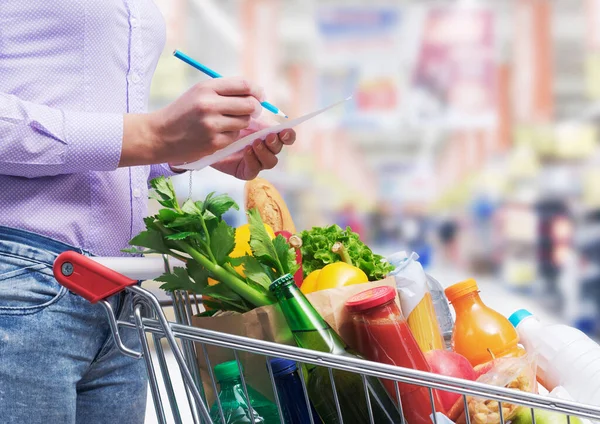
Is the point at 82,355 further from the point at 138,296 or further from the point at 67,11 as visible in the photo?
the point at 67,11

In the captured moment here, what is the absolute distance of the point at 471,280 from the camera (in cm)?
111

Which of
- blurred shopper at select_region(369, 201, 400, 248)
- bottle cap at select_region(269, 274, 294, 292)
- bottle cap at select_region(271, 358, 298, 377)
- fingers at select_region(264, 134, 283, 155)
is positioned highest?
fingers at select_region(264, 134, 283, 155)

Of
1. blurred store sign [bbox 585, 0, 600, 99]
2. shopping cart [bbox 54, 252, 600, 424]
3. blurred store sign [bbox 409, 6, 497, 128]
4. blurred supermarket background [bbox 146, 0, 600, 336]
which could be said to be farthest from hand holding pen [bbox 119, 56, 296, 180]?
blurred store sign [bbox 409, 6, 497, 128]

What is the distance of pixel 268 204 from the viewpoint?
1364mm

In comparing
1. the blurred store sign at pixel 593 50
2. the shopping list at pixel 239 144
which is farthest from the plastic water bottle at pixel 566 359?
the blurred store sign at pixel 593 50

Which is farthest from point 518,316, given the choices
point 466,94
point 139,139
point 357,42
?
point 466,94

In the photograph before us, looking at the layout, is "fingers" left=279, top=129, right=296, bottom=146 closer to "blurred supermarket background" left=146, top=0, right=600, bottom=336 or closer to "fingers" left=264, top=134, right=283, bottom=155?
"fingers" left=264, top=134, right=283, bottom=155

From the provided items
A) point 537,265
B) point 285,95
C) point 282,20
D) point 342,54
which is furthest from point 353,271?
point 285,95

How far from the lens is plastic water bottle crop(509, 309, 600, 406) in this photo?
1.03 m

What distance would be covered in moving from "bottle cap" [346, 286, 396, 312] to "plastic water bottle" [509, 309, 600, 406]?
9.8 inches

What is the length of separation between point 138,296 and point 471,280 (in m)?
0.50

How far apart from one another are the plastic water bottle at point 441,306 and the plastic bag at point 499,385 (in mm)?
211

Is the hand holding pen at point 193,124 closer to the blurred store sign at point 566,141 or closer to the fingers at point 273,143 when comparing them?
the fingers at point 273,143

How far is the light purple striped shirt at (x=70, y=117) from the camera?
3.03ft
